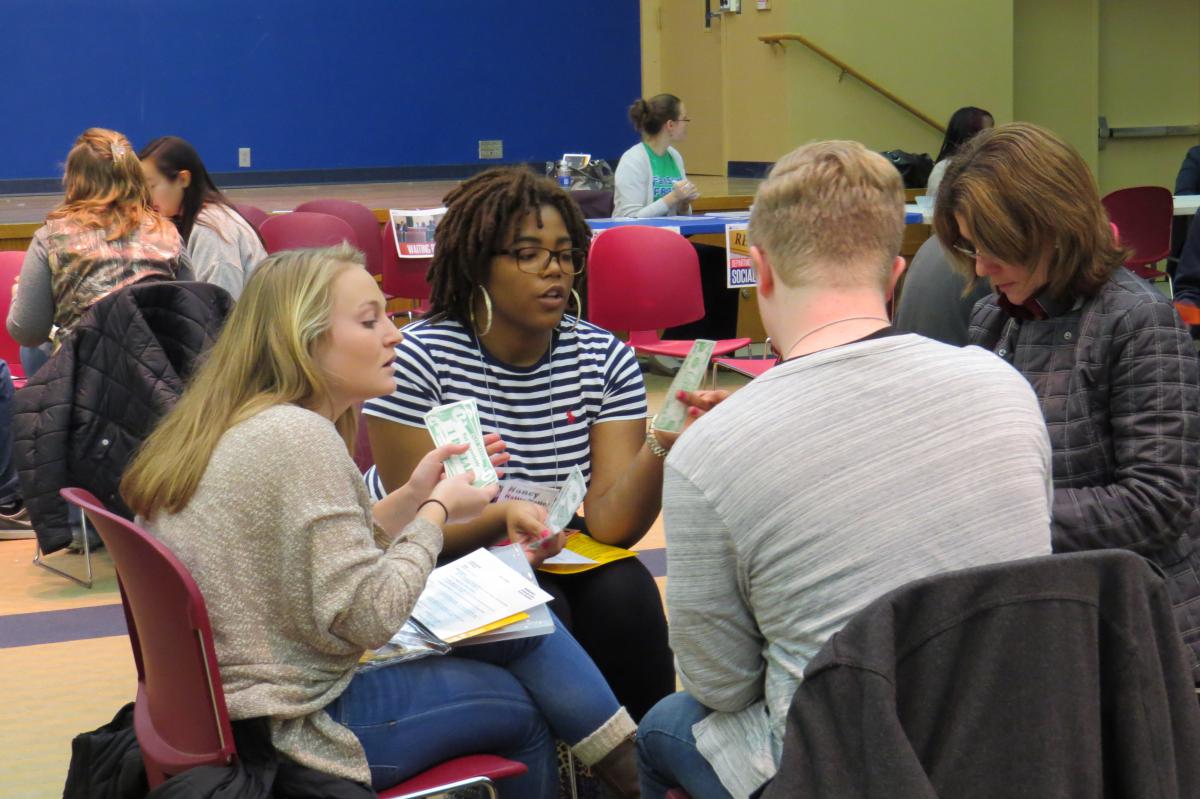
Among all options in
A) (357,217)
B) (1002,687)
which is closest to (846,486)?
(1002,687)

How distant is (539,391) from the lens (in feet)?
8.25

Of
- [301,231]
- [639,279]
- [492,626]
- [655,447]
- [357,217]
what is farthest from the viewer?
[357,217]

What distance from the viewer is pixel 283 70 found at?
551 inches

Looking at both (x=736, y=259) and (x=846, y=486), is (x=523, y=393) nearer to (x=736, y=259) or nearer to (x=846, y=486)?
(x=846, y=486)

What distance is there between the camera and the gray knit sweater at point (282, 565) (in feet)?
5.32

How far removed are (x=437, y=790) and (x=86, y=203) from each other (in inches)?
122

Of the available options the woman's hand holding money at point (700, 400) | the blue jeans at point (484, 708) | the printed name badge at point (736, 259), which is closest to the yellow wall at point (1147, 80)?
the printed name badge at point (736, 259)

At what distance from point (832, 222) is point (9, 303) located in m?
4.48

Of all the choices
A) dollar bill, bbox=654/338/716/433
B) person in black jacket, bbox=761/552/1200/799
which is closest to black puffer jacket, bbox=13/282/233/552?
dollar bill, bbox=654/338/716/433

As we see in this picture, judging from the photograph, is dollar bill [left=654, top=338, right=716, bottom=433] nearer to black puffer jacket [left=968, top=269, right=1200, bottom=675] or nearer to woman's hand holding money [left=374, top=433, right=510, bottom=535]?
woman's hand holding money [left=374, top=433, right=510, bottom=535]

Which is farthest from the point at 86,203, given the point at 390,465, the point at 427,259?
the point at 427,259

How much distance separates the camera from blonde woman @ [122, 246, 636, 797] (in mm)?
1631

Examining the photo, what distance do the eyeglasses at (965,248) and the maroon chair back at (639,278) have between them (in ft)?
12.4

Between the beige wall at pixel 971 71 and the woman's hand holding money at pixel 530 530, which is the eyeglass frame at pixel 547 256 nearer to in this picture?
the woman's hand holding money at pixel 530 530
